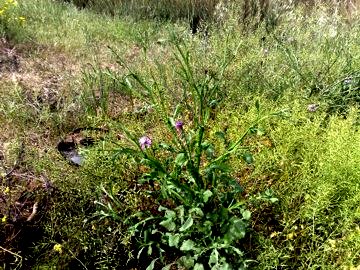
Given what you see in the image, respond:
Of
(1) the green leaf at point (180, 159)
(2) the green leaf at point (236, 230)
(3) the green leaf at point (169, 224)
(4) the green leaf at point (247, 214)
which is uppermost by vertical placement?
(1) the green leaf at point (180, 159)

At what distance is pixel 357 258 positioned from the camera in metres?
1.97

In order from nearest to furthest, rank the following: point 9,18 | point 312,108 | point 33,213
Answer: point 33,213
point 312,108
point 9,18

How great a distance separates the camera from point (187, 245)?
182 cm

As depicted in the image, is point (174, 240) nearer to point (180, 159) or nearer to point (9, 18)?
point (180, 159)

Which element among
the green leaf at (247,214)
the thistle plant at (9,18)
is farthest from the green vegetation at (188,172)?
the thistle plant at (9,18)

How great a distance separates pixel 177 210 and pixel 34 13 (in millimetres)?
3782

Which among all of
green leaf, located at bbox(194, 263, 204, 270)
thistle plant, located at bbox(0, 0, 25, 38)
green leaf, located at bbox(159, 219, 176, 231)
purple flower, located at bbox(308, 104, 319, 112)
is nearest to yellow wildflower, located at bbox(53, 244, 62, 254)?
green leaf, located at bbox(159, 219, 176, 231)

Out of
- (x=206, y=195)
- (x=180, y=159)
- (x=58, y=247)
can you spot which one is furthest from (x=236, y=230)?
(x=58, y=247)

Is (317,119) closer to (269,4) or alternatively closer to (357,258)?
(357,258)

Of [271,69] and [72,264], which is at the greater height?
[271,69]

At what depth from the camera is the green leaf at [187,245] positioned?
181 centimetres

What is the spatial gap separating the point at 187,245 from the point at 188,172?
0.36 metres

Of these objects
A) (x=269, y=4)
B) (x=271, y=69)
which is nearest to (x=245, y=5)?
(x=269, y=4)

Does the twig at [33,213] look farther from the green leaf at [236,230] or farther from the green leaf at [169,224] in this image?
the green leaf at [236,230]
